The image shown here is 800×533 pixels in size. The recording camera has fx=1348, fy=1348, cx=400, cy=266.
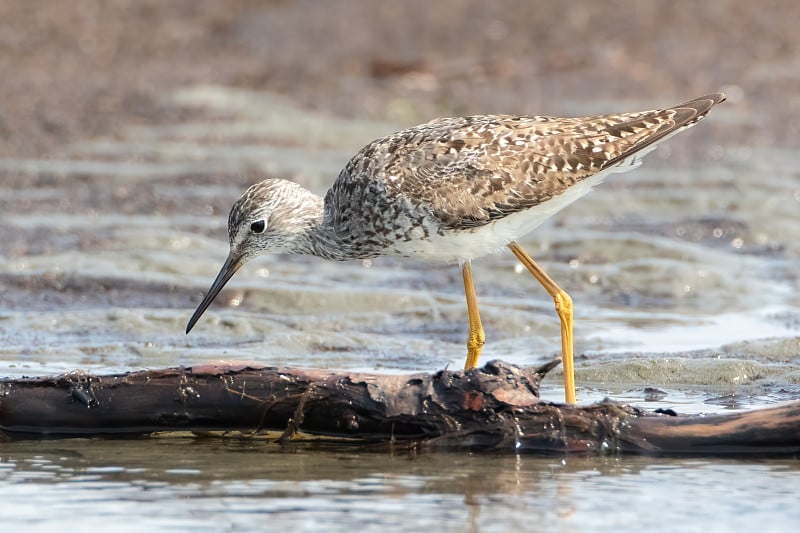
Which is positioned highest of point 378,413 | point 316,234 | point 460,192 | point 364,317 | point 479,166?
point 479,166

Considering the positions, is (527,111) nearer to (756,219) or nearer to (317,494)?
(756,219)

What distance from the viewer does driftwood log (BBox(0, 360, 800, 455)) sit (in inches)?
265

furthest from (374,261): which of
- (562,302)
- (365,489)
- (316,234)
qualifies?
(365,489)

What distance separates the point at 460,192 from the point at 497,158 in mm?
362

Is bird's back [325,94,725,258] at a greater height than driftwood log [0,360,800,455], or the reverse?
bird's back [325,94,725,258]

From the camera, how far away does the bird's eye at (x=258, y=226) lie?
897 centimetres

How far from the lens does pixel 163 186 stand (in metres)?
15.2

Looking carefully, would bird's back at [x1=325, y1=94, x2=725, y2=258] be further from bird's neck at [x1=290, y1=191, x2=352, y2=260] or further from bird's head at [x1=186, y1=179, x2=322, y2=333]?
bird's head at [x1=186, y1=179, x2=322, y2=333]

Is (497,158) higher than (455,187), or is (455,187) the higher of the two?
(497,158)

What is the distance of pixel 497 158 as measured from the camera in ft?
28.5

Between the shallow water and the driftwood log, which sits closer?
the shallow water

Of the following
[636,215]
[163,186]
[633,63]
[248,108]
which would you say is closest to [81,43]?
[248,108]

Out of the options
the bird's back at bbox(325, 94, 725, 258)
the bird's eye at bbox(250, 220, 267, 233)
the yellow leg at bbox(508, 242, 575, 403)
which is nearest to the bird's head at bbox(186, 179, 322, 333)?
the bird's eye at bbox(250, 220, 267, 233)

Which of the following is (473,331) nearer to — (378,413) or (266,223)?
(266,223)
